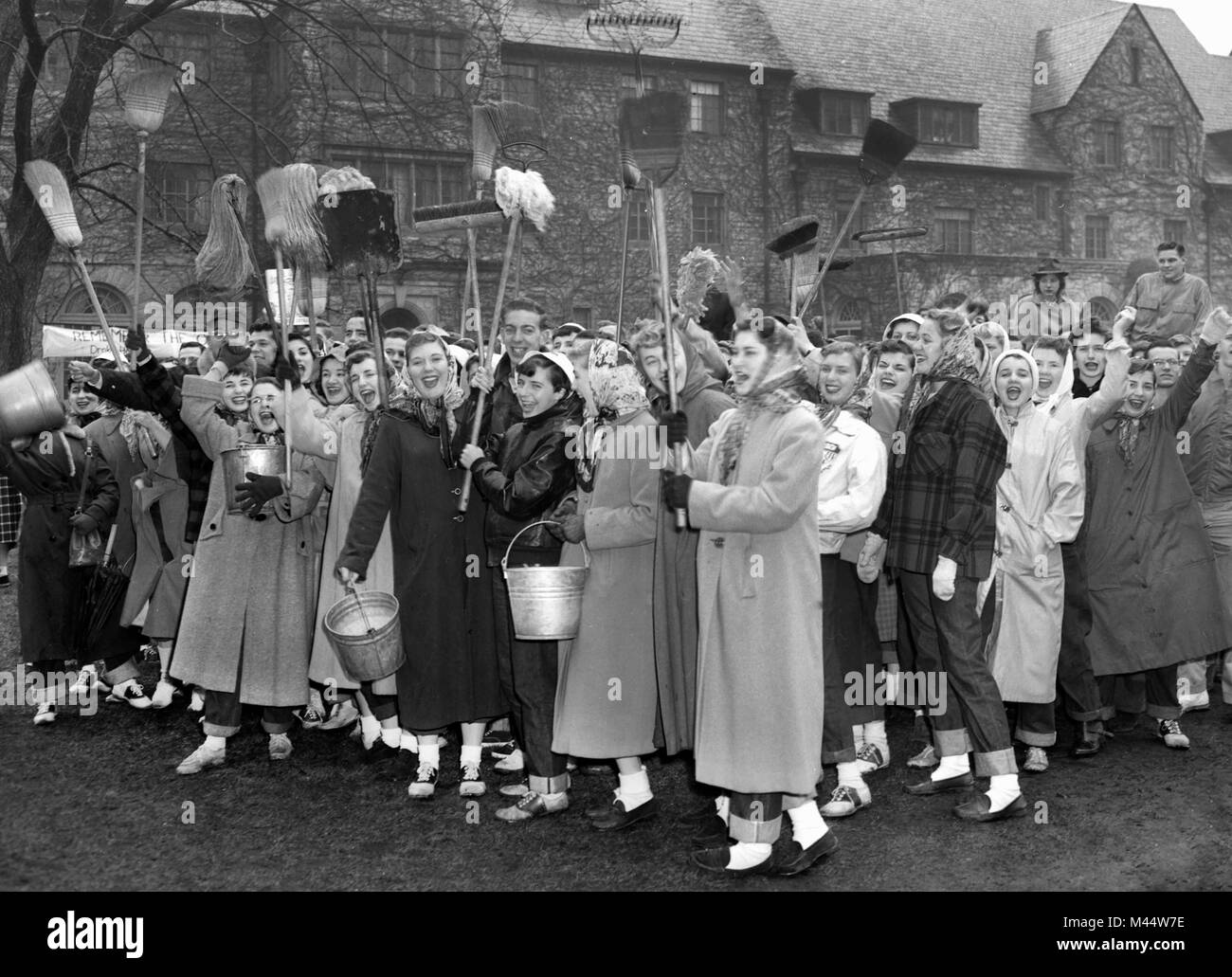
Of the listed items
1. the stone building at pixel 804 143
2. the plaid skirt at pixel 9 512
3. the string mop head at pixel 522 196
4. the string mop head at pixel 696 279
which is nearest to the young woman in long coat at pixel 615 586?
the string mop head at pixel 696 279

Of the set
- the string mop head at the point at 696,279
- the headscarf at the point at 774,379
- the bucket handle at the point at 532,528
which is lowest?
the bucket handle at the point at 532,528

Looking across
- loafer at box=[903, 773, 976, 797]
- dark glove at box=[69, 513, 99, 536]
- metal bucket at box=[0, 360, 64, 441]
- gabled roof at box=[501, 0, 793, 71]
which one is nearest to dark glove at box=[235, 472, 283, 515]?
metal bucket at box=[0, 360, 64, 441]

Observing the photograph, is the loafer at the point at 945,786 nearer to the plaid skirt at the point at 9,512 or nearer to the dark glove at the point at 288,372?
the dark glove at the point at 288,372

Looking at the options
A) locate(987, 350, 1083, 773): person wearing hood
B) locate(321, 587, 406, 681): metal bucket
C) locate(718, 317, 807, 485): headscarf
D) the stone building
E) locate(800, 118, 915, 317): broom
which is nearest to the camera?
locate(718, 317, 807, 485): headscarf

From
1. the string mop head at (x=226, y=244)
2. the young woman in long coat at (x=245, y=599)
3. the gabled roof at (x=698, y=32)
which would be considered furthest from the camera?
the gabled roof at (x=698, y=32)

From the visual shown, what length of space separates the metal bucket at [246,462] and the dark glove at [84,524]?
2.03 metres

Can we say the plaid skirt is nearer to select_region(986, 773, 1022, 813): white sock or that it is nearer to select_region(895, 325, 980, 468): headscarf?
select_region(895, 325, 980, 468): headscarf

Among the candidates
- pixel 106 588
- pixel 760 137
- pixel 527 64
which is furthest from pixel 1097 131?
pixel 106 588

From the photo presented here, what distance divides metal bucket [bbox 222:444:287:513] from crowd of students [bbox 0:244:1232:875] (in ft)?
0.35

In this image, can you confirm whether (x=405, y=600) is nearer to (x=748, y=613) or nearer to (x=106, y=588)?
(x=748, y=613)

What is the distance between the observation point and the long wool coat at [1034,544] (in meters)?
6.03

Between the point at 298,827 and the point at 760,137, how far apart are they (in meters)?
29.2

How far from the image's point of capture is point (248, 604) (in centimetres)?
637

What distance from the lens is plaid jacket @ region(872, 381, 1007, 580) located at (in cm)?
542
